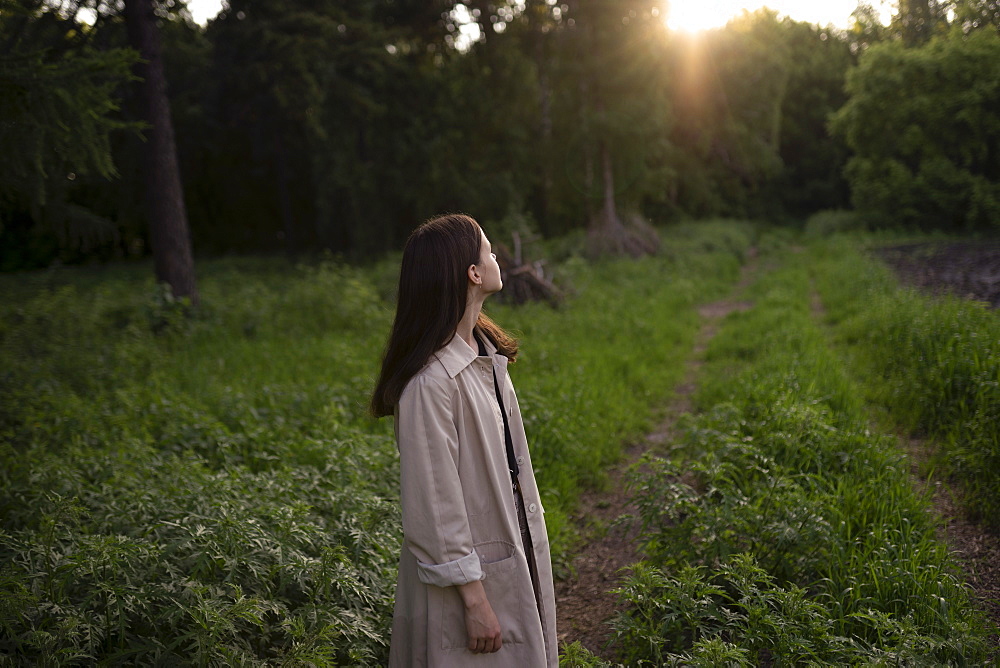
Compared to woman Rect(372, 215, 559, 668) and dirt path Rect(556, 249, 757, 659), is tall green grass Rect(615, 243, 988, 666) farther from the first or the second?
woman Rect(372, 215, 559, 668)

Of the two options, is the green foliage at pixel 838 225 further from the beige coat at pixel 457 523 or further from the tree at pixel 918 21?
the beige coat at pixel 457 523

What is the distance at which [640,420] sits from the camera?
6500 millimetres

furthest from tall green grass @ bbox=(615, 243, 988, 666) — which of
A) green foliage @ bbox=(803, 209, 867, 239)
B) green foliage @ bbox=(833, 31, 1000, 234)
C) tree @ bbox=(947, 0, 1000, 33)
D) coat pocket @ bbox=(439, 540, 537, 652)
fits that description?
green foliage @ bbox=(803, 209, 867, 239)

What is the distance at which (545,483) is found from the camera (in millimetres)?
4914

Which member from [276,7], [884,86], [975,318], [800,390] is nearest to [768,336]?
[975,318]

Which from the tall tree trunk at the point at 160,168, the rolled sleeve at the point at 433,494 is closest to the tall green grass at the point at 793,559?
the rolled sleeve at the point at 433,494

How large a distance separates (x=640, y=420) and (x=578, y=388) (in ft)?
2.25

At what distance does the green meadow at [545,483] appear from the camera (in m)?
2.63

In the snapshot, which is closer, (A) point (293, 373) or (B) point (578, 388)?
(B) point (578, 388)

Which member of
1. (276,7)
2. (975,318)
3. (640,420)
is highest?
(276,7)

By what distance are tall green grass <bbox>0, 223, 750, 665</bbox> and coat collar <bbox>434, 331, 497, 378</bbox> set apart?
1.17m

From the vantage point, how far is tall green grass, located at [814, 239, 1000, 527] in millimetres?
4480

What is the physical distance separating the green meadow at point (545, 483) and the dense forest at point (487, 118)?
31.0 ft

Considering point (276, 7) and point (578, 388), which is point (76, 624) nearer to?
point (578, 388)
